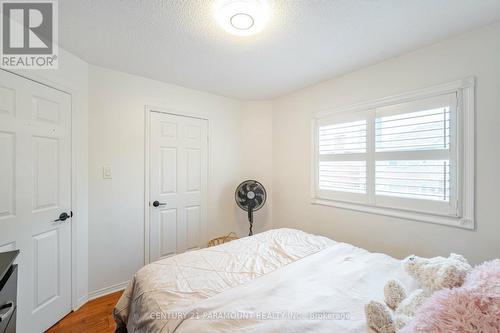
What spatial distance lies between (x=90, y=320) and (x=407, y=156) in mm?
3080

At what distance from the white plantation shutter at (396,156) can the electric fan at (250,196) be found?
0.83 metres

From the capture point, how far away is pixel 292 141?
9.58 feet

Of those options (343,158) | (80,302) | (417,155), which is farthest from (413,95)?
(80,302)

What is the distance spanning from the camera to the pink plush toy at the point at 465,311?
60 centimetres

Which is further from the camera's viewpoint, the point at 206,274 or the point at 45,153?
the point at 45,153

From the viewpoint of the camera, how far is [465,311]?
637 mm

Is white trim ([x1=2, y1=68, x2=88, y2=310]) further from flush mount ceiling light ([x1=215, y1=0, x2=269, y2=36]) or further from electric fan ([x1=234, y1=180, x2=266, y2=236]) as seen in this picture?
electric fan ([x1=234, y1=180, x2=266, y2=236])

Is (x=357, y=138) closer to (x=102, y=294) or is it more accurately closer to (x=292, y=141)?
(x=292, y=141)

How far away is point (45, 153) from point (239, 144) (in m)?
2.16

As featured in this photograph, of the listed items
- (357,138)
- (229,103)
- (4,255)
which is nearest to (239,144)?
(229,103)

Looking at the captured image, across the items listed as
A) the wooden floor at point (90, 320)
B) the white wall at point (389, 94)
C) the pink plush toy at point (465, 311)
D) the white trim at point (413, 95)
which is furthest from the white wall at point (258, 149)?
the pink plush toy at point (465, 311)

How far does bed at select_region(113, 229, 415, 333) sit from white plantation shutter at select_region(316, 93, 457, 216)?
2.33ft

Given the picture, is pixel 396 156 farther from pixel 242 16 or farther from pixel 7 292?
pixel 7 292

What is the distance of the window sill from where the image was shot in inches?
62.8
